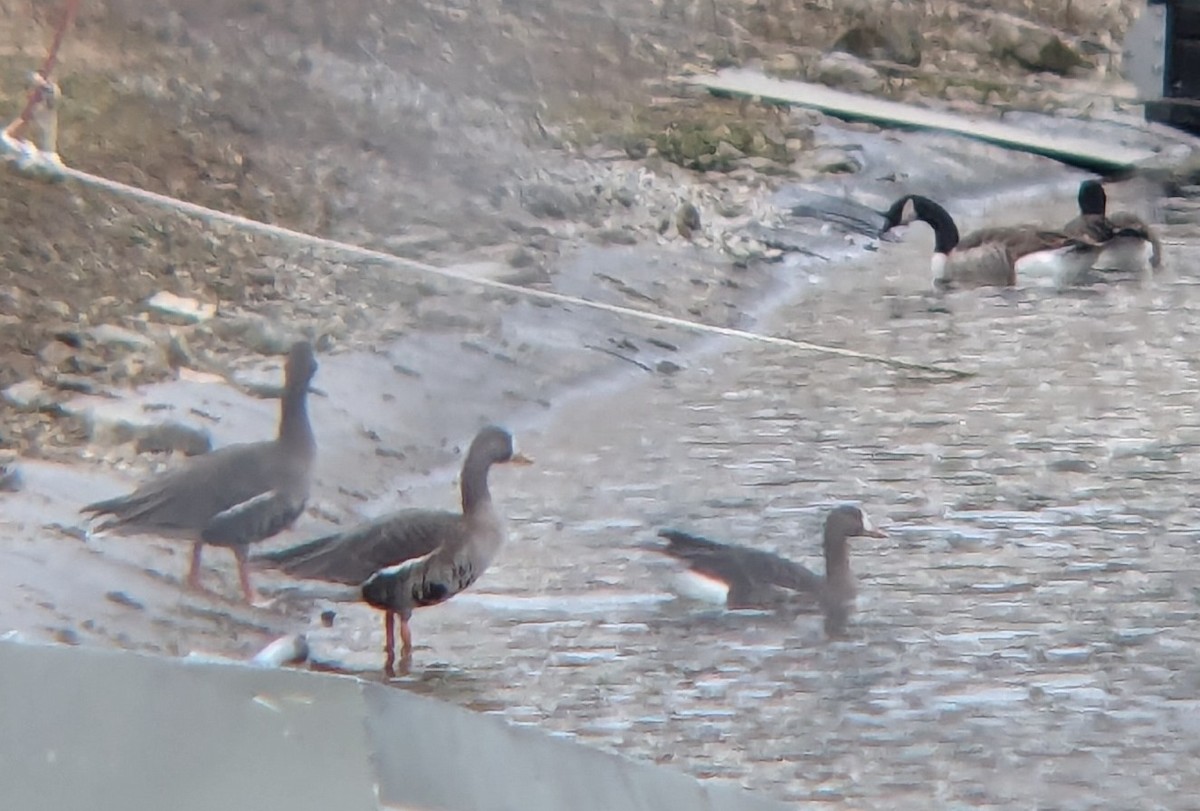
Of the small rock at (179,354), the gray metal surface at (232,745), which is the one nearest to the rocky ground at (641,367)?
the small rock at (179,354)

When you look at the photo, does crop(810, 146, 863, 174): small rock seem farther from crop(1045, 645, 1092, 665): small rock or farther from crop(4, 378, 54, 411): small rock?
crop(4, 378, 54, 411): small rock

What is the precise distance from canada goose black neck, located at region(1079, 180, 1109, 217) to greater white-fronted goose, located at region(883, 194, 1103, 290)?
0.04m

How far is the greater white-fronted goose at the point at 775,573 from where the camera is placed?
1770mm

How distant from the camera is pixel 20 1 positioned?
1.79 metres

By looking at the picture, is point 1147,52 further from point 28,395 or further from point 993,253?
point 28,395

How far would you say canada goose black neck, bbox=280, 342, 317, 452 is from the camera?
68.5 inches

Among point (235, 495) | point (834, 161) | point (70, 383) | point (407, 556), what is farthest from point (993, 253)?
point (70, 383)

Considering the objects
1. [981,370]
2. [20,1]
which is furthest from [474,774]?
[20,1]

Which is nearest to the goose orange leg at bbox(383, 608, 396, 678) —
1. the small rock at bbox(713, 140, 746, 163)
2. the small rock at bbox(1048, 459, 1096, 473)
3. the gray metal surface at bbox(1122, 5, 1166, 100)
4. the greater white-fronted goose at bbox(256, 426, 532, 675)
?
the greater white-fronted goose at bbox(256, 426, 532, 675)

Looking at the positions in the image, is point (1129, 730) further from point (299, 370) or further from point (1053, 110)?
point (299, 370)

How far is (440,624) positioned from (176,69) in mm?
721

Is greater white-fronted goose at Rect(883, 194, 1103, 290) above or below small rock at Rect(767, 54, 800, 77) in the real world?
below

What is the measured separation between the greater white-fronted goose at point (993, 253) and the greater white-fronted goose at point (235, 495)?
757mm

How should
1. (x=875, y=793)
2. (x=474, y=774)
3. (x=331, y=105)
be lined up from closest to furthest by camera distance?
(x=474, y=774) → (x=875, y=793) → (x=331, y=105)
